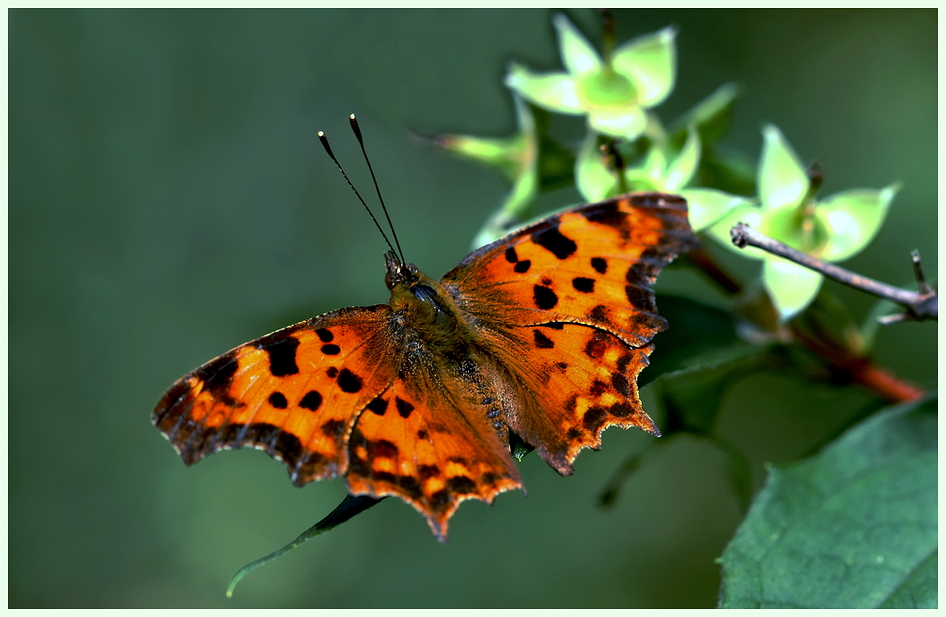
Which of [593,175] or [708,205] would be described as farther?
[593,175]

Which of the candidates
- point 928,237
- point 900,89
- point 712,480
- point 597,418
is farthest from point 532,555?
point 900,89

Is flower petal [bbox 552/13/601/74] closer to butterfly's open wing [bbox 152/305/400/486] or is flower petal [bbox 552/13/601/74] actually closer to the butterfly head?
the butterfly head

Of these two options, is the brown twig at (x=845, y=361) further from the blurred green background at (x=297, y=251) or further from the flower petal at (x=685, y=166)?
the blurred green background at (x=297, y=251)

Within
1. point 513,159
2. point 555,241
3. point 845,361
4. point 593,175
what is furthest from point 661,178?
point 845,361


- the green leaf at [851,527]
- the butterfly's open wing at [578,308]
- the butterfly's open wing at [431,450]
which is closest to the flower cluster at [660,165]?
the butterfly's open wing at [578,308]

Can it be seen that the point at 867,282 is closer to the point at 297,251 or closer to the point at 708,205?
the point at 708,205

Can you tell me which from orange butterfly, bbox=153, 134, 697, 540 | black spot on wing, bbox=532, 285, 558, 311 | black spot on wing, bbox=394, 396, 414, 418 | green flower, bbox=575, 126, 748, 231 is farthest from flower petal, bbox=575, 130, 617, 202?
Result: black spot on wing, bbox=394, 396, 414, 418

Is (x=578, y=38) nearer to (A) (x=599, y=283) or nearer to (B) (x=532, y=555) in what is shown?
(A) (x=599, y=283)
